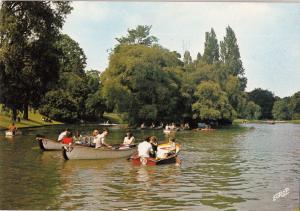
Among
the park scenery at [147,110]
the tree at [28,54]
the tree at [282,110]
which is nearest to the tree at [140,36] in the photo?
the park scenery at [147,110]

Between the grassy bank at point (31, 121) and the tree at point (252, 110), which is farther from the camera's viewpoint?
the grassy bank at point (31, 121)

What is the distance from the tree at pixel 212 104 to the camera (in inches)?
951

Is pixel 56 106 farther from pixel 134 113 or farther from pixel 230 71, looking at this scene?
Answer: pixel 230 71

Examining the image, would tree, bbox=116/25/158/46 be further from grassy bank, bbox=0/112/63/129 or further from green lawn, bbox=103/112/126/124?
grassy bank, bbox=0/112/63/129

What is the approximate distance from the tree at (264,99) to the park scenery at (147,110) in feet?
0.36

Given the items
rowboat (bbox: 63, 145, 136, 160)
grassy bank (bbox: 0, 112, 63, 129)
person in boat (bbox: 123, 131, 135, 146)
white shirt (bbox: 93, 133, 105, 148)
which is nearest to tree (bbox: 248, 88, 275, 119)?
person in boat (bbox: 123, 131, 135, 146)

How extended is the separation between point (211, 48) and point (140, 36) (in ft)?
8.21

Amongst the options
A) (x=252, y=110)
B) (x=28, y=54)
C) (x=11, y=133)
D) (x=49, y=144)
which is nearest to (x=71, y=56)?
(x=49, y=144)

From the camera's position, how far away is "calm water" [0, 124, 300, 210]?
12.0 meters

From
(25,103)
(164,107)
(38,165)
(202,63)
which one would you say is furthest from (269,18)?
(25,103)

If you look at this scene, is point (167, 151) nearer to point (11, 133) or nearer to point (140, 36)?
point (140, 36)

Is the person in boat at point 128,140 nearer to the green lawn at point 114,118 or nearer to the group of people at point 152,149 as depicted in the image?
the green lawn at point 114,118

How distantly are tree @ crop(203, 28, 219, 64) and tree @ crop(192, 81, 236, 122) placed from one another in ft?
9.24

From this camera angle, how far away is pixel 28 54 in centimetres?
2423
